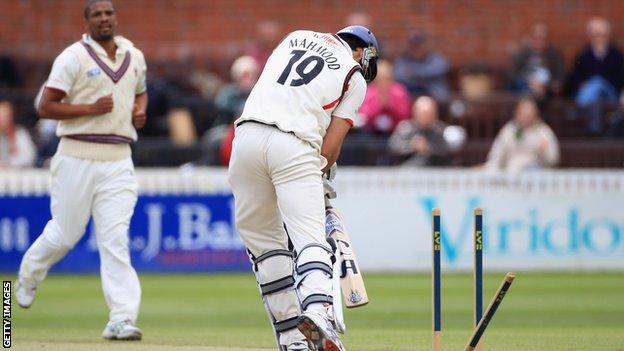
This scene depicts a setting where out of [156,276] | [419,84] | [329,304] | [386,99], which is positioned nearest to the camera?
[329,304]

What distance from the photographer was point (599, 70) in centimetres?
1945

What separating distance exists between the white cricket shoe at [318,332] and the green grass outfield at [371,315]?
1.85 m

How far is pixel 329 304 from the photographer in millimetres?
7891

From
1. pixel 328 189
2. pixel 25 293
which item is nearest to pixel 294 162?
pixel 328 189

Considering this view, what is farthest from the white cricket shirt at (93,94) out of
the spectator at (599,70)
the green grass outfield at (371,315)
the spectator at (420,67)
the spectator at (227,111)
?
the spectator at (599,70)

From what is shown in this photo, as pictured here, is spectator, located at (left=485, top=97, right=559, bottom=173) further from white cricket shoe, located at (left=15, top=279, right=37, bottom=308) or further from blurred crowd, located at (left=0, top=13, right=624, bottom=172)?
white cricket shoe, located at (left=15, top=279, right=37, bottom=308)

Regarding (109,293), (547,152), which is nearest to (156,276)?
(547,152)

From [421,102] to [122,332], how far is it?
7.94 metres

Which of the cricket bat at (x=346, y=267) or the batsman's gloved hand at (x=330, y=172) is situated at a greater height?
the batsman's gloved hand at (x=330, y=172)

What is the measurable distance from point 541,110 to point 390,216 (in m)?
3.38

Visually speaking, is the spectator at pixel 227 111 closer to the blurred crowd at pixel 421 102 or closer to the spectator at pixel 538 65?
the blurred crowd at pixel 421 102

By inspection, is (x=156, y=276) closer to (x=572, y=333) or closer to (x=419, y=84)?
(x=419, y=84)

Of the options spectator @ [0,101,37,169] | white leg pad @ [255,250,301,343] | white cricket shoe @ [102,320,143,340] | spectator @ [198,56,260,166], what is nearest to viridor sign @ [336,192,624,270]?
spectator @ [198,56,260,166]

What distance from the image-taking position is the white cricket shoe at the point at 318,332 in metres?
7.57
